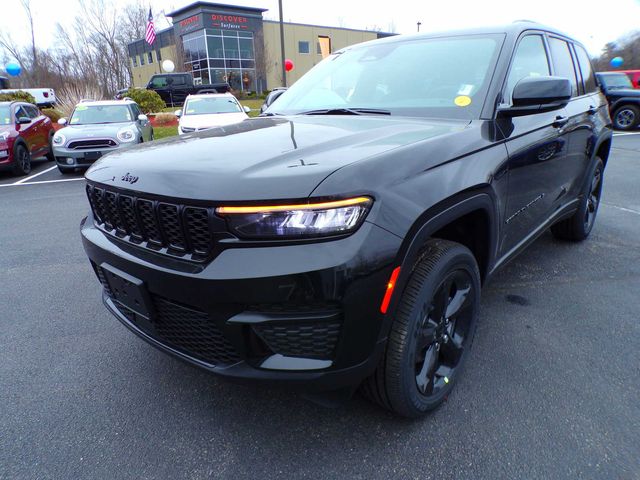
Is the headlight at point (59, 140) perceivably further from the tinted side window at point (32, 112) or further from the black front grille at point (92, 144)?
the tinted side window at point (32, 112)

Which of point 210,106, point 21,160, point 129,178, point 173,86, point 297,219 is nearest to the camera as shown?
point 297,219

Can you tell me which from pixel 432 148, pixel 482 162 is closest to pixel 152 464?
pixel 432 148

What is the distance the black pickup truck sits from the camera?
27.7 meters

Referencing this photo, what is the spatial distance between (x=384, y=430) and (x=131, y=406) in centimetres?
129

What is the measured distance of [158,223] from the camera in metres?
1.72

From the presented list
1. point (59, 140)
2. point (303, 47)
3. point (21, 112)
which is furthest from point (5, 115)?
point (303, 47)

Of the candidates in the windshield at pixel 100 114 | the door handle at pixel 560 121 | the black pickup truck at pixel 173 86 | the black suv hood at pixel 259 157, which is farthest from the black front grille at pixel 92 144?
the black pickup truck at pixel 173 86

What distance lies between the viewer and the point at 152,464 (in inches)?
74.7

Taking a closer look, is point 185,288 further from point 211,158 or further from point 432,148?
point 432,148

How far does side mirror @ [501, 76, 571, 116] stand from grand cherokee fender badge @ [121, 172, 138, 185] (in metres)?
1.85

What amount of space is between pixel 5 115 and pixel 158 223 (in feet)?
34.2

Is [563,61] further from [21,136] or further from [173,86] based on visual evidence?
[173,86]

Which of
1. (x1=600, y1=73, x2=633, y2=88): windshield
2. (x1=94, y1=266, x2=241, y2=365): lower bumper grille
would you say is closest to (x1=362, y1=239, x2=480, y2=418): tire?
(x1=94, y1=266, x2=241, y2=365): lower bumper grille

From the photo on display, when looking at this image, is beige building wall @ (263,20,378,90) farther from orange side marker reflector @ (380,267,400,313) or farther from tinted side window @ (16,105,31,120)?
orange side marker reflector @ (380,267,400,313)
